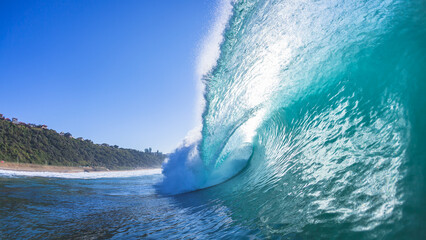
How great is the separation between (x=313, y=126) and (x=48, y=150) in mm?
59804

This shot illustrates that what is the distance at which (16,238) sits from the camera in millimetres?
2701

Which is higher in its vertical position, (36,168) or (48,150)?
(48,150)

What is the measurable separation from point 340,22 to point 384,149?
3.76 m

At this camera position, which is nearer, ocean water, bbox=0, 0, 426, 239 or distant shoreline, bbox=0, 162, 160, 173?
ocean water, bbox=0, 0, 426, 239

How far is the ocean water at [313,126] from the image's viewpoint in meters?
2.12

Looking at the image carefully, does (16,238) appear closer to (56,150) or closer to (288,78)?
(288,78)

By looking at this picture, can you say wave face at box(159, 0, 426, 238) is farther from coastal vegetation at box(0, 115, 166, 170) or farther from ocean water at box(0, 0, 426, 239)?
coastal vegetation at box(0, 115, 166, 170)

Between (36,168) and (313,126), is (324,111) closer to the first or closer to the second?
(313,126)

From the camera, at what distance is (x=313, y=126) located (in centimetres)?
481

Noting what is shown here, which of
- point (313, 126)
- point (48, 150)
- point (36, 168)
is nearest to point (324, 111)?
point (313, 126)

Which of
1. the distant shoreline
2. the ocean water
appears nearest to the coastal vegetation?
the distant shoreline

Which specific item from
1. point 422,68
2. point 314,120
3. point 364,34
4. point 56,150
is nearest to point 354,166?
point 422,68

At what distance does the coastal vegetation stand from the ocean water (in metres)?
44.8

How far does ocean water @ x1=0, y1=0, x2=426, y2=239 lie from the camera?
212 centimetres
